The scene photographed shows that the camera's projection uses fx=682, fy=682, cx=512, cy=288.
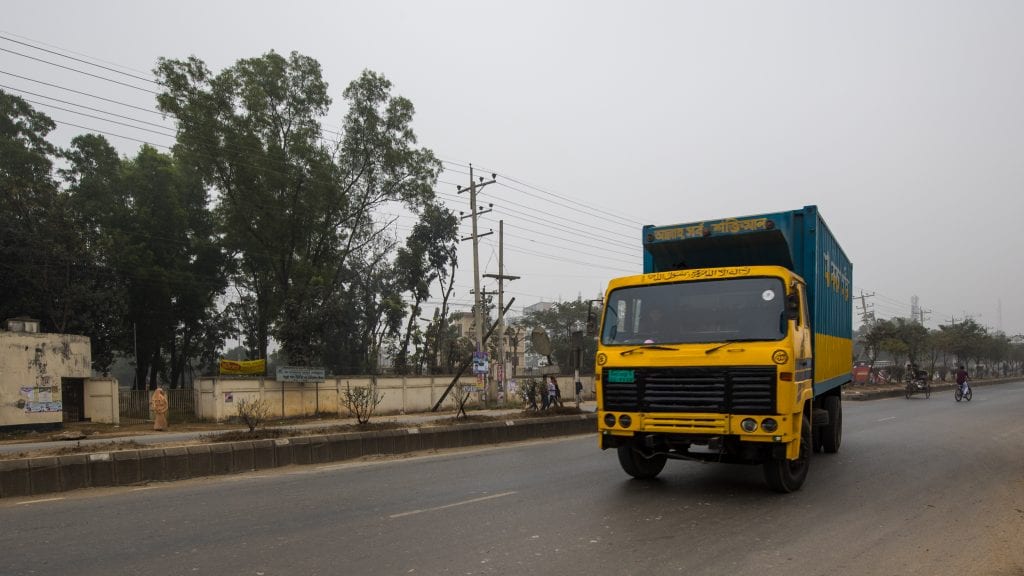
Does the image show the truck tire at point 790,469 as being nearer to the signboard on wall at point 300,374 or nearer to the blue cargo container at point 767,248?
the blue cargo container at point 767,248

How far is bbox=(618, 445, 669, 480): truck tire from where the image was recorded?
8.67 m

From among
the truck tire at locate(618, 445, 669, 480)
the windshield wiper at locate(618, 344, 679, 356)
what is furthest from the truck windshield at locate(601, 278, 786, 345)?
the truck tire at locate(618, 445, 669, 480)

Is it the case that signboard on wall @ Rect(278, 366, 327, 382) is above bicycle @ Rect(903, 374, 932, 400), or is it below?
above

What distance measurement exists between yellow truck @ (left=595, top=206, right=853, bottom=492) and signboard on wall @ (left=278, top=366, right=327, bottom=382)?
77.4ft

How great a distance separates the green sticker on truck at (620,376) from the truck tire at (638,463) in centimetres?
124

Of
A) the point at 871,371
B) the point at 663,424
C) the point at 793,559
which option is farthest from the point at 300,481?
the point at 871,371

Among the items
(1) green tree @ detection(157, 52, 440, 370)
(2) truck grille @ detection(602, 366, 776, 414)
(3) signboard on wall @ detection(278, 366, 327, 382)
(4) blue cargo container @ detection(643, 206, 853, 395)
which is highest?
(1) green tree @ detection(157, 52, 440, 370)

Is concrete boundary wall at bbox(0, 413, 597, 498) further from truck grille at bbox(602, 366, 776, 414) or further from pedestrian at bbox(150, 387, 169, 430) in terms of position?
pedestrian at bbox(150, 387, 169, 430)

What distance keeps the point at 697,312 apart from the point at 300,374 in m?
25.2

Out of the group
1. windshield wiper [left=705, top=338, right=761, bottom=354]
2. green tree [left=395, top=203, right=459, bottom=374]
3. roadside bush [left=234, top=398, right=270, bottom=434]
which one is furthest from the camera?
green tree [left=395, top=203, right=459, bottom=374]

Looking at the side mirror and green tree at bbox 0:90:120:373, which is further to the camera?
green tree at bbox 0:90:120:373

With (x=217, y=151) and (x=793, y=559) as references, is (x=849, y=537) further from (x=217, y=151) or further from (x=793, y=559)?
(x=217, y=151)

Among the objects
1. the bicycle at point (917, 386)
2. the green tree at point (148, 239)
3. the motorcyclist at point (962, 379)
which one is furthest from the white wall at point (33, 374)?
the bicycle at point (917, 386)

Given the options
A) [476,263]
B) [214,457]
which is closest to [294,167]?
[476,263]
